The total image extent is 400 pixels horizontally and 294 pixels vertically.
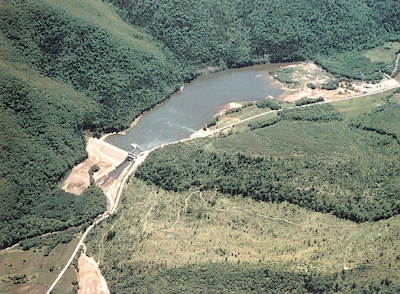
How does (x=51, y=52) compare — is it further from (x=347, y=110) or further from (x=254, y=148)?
(x=347, y=110)

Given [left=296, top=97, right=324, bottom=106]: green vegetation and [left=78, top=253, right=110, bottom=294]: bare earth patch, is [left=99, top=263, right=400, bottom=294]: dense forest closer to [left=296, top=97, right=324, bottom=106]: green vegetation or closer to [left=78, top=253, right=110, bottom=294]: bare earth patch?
[left=78, top=253, right=110, bottom=294]: bare earth patch

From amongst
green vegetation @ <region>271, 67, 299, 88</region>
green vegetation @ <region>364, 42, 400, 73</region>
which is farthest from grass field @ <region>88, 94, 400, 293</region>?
green vegetation @ <region>364, 42, 400, 73</region>

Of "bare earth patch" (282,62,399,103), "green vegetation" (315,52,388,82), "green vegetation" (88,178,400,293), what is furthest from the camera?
"green vegetation" (315,52,388,82)

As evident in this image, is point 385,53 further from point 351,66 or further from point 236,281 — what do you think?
point 236,281

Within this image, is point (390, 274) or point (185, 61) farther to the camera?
point (185, 61)

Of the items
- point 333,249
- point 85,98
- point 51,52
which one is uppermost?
point 51,52

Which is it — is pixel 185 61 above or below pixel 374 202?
above

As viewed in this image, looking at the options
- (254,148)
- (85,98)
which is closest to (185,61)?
(85,98)
